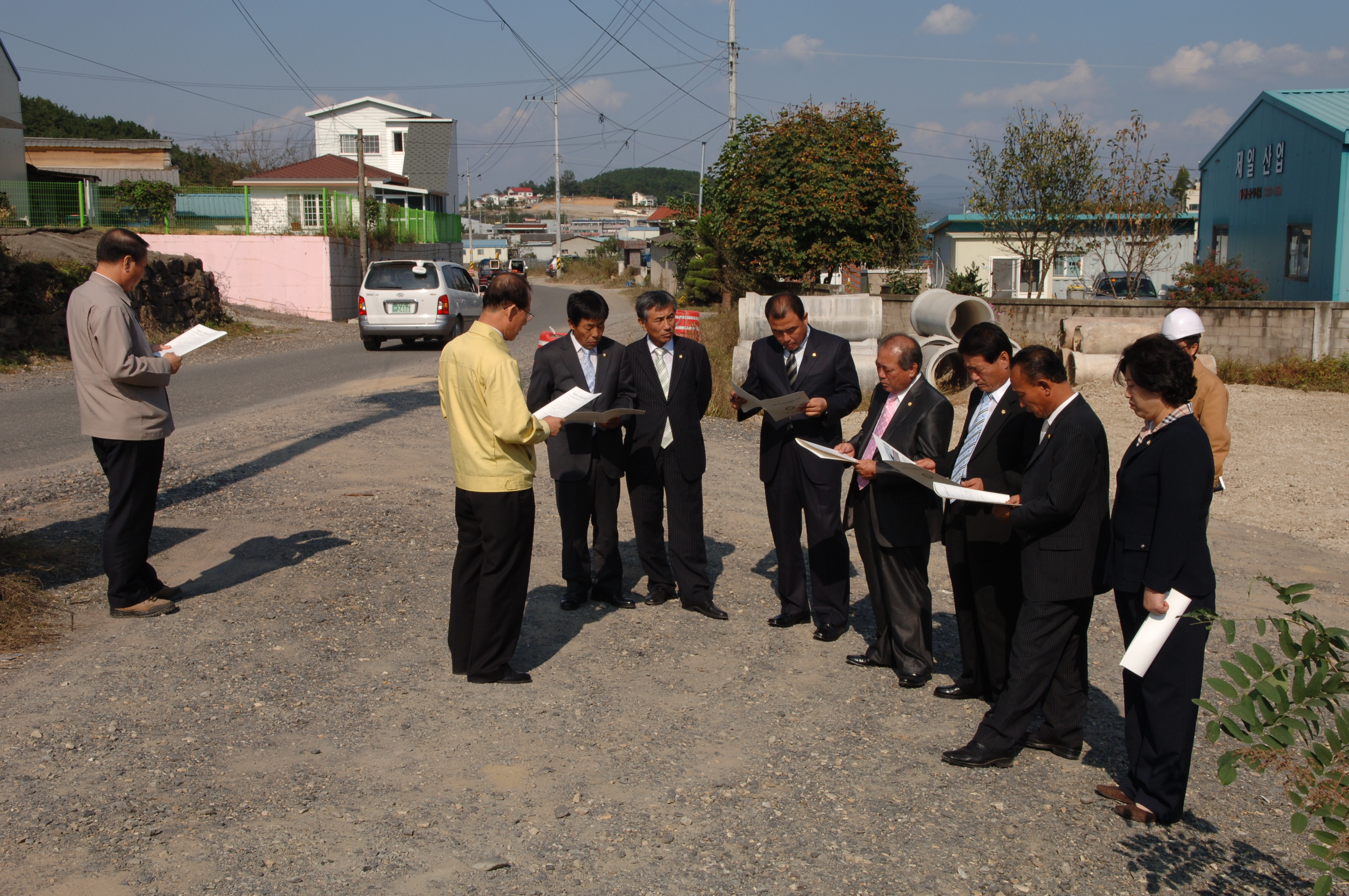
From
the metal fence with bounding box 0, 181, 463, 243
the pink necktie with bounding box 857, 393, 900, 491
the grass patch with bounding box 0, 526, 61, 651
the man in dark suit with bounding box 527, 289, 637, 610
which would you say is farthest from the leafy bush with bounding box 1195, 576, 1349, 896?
the metal fence with bounding box 0, 181, 463, 243

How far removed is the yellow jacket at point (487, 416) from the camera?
4488 millimetres

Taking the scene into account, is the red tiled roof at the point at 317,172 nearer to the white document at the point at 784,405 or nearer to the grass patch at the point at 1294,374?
the grass patch at the point at 1294,374

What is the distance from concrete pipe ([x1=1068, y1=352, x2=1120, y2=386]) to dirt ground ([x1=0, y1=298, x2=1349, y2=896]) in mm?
8841

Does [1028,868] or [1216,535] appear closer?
[1028,868]

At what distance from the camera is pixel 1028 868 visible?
337 centimetres

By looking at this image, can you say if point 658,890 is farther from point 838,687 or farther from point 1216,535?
point 1216,535

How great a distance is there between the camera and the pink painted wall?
27984 mm

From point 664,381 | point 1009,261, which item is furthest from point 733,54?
point 664,381

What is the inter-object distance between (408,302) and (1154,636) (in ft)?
58.4

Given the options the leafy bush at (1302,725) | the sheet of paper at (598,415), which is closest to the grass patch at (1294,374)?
the sheet of paper at (598,415)

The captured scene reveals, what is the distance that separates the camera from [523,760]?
4.09 m

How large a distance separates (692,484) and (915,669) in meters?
1.73

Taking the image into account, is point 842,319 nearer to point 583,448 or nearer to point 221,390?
point 221,390

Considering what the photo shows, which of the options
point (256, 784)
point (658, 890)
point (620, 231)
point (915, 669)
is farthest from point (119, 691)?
point (620, 231)
